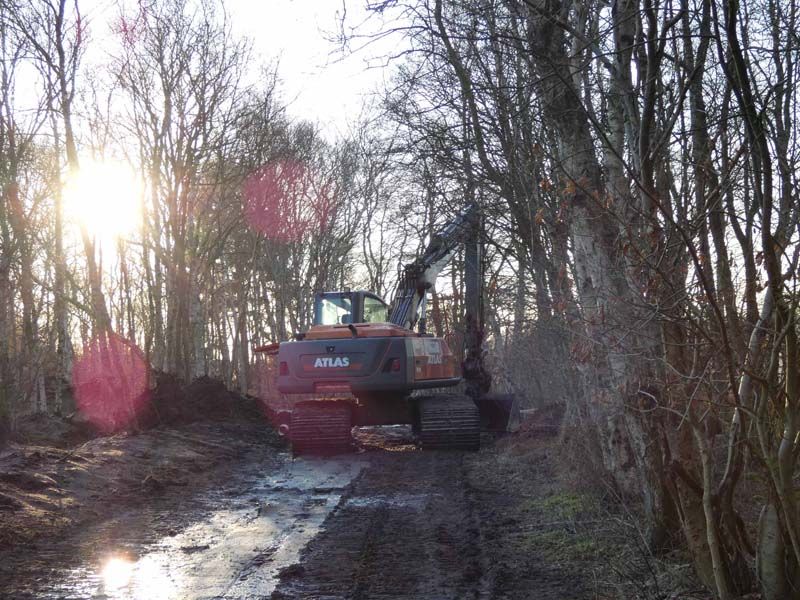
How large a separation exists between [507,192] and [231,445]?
6.93 meters

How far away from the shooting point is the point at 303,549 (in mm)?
7195

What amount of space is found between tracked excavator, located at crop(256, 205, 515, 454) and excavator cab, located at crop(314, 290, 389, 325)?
2cm

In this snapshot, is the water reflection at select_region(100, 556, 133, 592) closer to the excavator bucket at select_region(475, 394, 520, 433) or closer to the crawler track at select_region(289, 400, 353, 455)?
the crawler track at select_region(289, 400, 353, 455)

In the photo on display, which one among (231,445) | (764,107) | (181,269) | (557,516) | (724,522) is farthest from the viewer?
(181,269)

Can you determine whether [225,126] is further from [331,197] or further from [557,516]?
[557,516]

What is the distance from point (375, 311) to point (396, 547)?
10414 mm

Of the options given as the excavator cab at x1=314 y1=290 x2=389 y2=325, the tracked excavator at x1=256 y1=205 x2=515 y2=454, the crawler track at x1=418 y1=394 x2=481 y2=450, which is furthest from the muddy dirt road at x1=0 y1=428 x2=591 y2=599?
the excavator cab at x1=314 y1=290 x2=389 y2=325

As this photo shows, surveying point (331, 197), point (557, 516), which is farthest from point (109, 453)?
point (331, 197)

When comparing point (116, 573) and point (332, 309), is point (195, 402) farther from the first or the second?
point (116, 573)

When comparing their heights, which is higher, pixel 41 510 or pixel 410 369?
pixel 410 369

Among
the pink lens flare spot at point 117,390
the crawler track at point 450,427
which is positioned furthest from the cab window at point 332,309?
the pink lens flare spot at point 117,390

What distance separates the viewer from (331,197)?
3148 centimetres

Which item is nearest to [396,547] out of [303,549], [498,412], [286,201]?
[303,549]

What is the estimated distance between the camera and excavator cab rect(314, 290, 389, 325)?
16.7m
